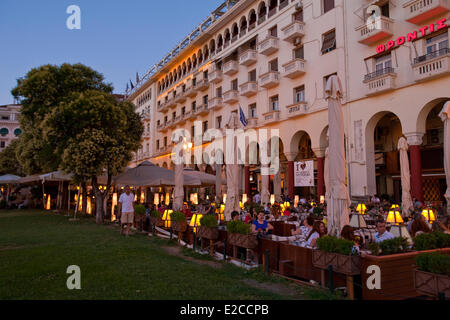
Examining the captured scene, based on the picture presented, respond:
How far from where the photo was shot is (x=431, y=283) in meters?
4.13

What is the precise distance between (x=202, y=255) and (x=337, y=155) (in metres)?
4.10

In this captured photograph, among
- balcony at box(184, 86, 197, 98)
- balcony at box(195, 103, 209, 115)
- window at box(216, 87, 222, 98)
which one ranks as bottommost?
balcony at box(195, 103, 209, 115)

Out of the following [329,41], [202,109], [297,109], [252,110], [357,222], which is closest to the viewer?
[357,222]

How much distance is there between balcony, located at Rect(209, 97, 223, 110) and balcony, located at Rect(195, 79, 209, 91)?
93.6 inches

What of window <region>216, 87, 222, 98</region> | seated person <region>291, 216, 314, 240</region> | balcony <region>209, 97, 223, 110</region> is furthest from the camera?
window <region>216, 87, 222, 98</region>

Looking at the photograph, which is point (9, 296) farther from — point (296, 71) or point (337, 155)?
point (296, 71)

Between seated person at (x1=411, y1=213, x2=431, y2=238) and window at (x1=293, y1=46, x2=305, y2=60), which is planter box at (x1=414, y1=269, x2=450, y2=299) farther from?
window at (x1=293, y1=46, x2=305, y2=60)

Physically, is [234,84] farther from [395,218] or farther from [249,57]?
[395,218]

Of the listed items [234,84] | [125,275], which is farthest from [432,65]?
[234,84]

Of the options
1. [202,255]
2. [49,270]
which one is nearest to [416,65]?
[202,255]

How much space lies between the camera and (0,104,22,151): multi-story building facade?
231 ft

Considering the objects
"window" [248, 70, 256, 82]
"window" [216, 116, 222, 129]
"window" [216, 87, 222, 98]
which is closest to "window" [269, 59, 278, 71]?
"window" [248, 70, 256, 82]

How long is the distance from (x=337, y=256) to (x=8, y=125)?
81.2 metres

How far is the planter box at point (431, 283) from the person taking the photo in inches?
157
